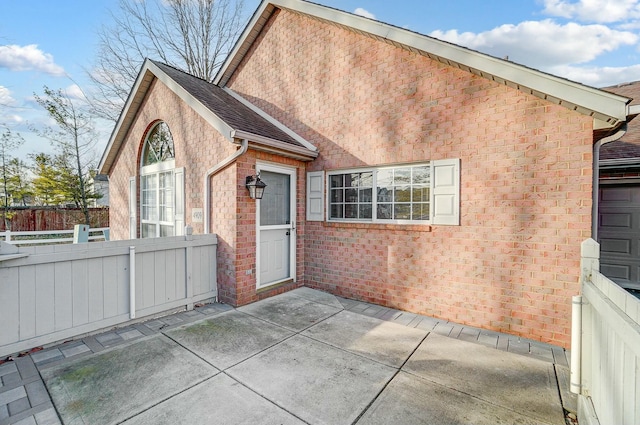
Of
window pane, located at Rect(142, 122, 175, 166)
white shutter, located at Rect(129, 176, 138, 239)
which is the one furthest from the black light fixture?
white shutter, located at Rect(129, 176, 138, 239)

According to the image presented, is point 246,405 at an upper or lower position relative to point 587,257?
lower

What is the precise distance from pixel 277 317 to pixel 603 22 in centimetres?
Result: 1009

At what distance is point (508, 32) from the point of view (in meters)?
11.0

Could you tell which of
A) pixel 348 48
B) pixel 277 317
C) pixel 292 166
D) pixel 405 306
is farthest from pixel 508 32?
pixel 277 317

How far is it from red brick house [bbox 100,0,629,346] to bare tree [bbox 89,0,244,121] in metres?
8.59

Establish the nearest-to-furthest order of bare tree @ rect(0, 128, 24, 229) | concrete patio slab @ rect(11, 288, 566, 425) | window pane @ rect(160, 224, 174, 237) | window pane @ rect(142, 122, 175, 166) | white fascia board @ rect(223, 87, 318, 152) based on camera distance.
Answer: concrete patio slab @ rect(11, 288, 566, 425)
white fascia board @ rect(223, 87, 318, 152)
window pane @ rect(160, 224, 174, 237)
window pane @ rect(142, 122, 175, 166)
bare tree @ rect(0, 128, 24, 229)

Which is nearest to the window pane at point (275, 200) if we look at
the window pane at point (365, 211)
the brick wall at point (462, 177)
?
the brick wall at point (462, 177)

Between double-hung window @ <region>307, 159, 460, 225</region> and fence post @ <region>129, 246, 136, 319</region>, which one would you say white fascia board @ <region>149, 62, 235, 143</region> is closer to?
double-hung window @ <region>307, 159, 460, 225</region>

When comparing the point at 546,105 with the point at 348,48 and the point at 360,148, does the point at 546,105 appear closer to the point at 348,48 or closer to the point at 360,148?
the point at 360,148

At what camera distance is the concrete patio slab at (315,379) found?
7.92 feet

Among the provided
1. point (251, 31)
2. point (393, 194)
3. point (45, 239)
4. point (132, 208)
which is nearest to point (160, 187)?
point (132, 208)

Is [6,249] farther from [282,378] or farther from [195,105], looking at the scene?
[195,105]

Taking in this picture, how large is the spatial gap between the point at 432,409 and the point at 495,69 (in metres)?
4.24

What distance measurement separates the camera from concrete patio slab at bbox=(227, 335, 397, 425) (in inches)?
95.0
